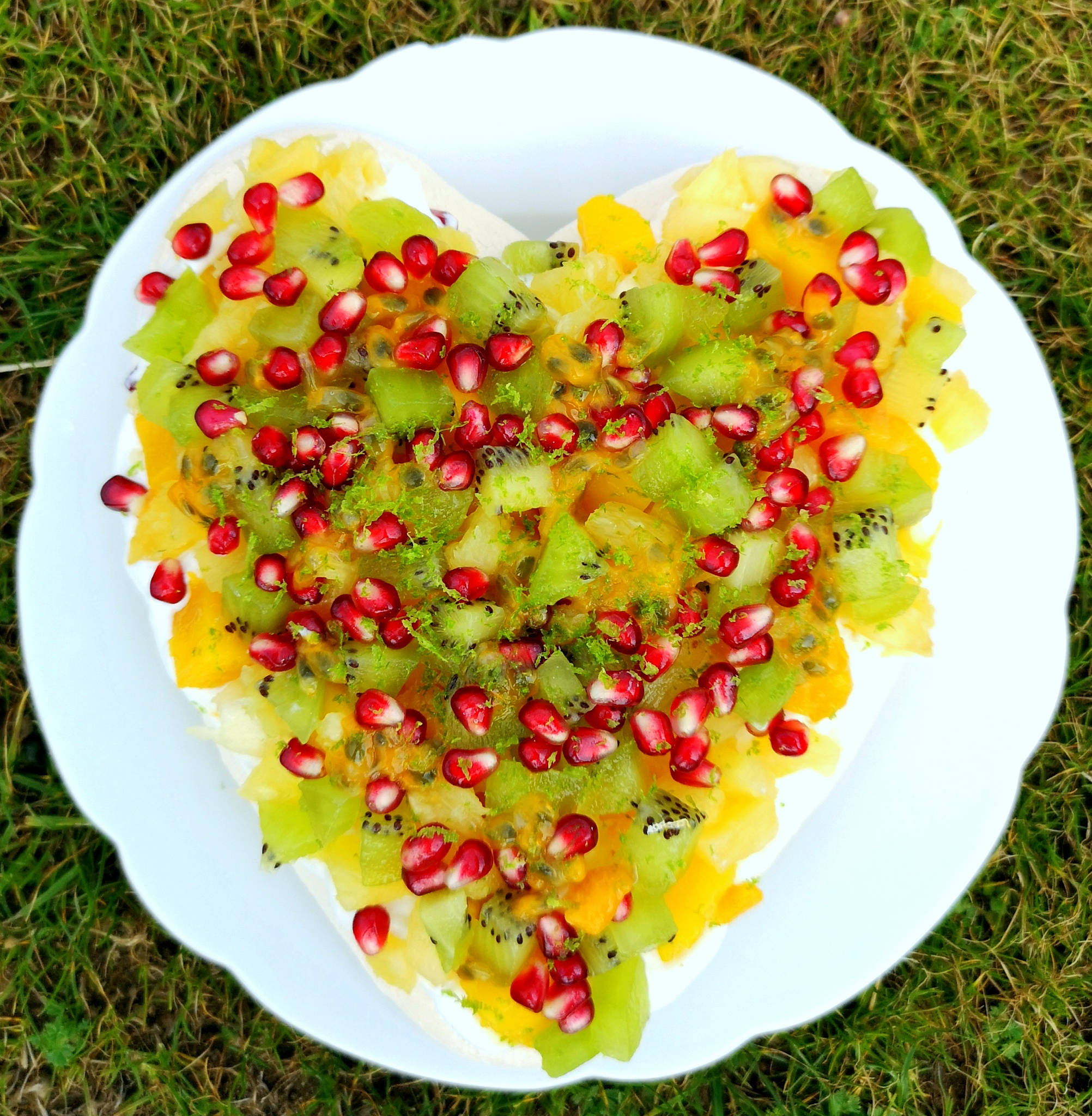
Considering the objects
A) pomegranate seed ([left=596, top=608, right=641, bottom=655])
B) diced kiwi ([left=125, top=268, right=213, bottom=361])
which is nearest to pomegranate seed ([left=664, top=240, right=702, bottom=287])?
pomegranate seed ([left=596, top=608, right=641, bottom=655])

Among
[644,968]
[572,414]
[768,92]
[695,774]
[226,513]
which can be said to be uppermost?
[768,92]

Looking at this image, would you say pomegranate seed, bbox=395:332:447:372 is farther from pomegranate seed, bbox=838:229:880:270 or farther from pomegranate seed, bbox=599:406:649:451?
pomegranate seed, bbox=838:229:880:270

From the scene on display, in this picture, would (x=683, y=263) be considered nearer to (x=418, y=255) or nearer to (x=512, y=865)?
(x=418, y=255)

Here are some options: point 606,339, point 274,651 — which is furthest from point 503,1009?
point 606,339

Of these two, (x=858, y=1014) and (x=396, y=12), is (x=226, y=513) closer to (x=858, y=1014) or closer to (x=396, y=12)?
(x=396, y=12)

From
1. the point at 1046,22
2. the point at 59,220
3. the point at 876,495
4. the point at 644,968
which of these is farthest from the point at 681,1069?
the point at 1046,22

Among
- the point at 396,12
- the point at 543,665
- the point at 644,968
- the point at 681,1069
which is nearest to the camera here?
the point at 543,665
